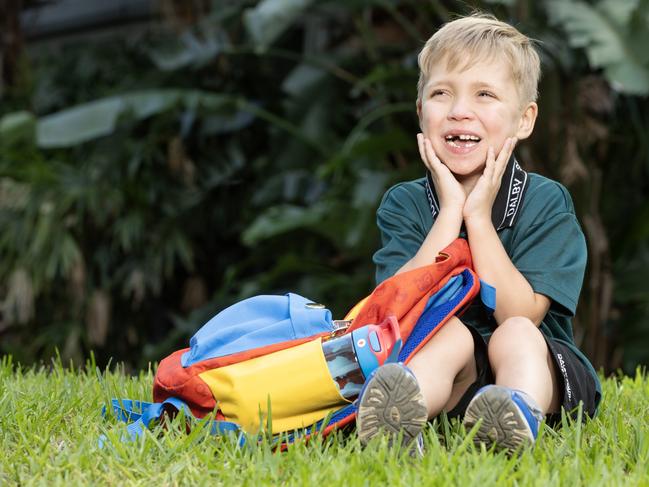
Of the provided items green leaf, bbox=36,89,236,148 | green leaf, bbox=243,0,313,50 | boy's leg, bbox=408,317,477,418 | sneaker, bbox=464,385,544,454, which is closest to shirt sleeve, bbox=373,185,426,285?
boy's leg, bbox=408,317,477,418

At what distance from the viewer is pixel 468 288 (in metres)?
2.58

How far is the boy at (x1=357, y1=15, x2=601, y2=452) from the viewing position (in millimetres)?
2529

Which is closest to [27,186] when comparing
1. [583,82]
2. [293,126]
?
[293,126]

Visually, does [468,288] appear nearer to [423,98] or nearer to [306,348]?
[306,348]

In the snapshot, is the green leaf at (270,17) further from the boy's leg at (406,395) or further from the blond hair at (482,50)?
the boy's leg at (406,395)

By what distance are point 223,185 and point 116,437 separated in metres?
6.41

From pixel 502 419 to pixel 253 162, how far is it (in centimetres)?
661

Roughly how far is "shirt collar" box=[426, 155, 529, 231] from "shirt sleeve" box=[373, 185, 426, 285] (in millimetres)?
239

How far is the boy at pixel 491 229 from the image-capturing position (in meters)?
2.53

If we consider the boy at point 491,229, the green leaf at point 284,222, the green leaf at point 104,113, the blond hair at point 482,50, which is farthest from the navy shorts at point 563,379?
the green leaf at point 104,113

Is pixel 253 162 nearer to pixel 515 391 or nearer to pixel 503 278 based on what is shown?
pixel 503 278

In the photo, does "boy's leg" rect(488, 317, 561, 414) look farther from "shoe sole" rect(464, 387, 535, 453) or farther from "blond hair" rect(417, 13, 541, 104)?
"blond hair" rect(417, 13, 541, 104)

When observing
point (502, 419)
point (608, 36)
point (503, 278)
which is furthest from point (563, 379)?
point (608, 36)

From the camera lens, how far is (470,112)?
279 centimetres
